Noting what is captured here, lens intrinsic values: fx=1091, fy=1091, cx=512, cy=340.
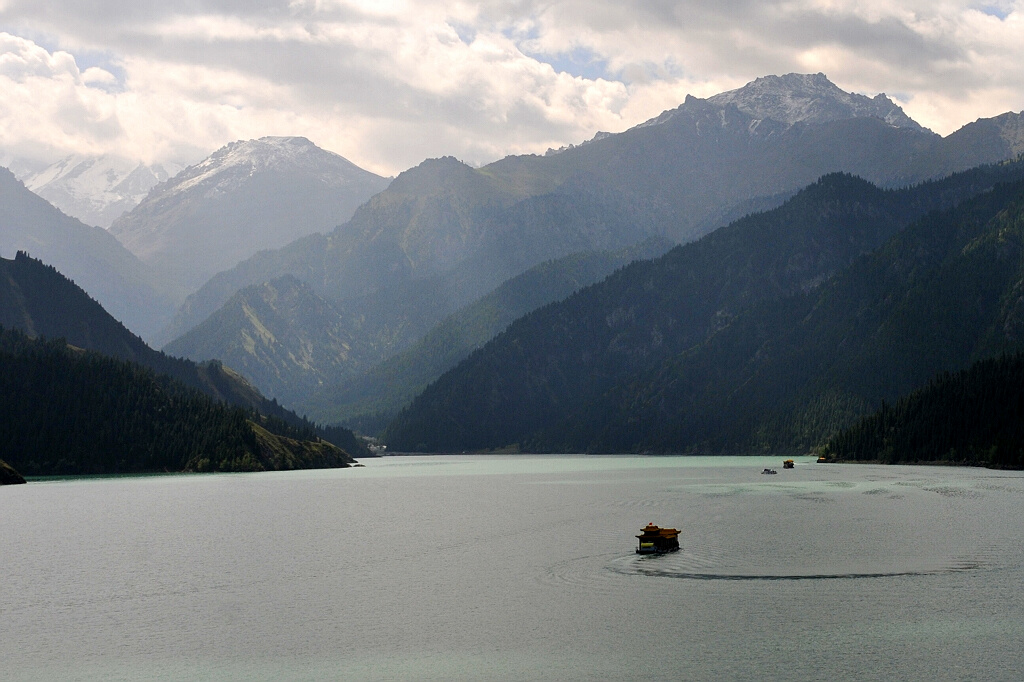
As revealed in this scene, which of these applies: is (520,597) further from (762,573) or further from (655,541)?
(655,541)

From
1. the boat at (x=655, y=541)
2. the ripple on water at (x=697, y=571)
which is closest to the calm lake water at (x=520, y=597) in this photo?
the ripple on water at (x=697, y=571)

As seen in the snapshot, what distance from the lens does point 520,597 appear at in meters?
81.6

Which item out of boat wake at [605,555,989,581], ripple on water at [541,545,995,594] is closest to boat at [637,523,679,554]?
ripple on water at [541,545,995,594]

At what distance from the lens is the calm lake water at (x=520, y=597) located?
2395 inches

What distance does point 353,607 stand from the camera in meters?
78.4

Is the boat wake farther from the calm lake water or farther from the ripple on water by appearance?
the calm lake water

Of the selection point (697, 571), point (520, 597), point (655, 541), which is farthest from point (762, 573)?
point (520, 597)

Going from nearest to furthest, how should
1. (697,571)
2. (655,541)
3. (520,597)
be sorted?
(520,597)
(697,571)
(655,541)

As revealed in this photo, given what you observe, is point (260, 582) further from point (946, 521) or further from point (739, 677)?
point (946, 521)

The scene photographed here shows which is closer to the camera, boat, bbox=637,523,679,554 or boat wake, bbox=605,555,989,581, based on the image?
boat wake, bbox=605,555,989,581

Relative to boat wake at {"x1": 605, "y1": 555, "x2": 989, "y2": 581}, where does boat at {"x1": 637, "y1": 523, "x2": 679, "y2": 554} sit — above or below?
above

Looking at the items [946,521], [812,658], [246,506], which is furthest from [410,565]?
[246,506]

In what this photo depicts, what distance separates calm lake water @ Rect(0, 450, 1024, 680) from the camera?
6084cm

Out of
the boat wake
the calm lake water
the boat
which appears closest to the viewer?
the calm lake water
